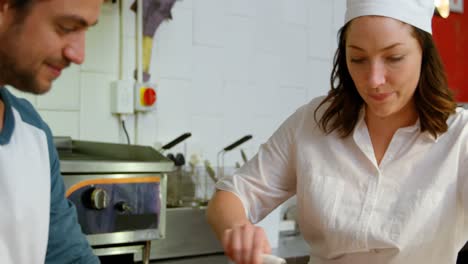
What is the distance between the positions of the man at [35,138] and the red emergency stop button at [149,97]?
986mm

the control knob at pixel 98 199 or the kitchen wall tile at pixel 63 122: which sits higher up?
the kitchen wall tile at pixel 63 122

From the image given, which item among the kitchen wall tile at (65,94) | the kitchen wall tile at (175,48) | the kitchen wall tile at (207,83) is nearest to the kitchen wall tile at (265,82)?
the kitchen wall tile at (207,83)

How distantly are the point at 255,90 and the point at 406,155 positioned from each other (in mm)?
1219

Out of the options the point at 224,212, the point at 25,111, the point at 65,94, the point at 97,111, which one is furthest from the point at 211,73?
the point at 25,111

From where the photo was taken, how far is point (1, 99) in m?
1.20

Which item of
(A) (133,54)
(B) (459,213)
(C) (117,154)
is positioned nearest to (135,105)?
(A) (133,54)

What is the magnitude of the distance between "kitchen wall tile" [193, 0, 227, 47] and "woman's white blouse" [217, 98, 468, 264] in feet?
3.17

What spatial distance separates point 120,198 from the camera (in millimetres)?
1758

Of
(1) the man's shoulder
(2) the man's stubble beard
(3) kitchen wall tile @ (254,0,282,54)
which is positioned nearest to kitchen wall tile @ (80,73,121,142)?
(3) kitchen wall tile @ (254,0,282,54)

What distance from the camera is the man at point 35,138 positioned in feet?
3.39

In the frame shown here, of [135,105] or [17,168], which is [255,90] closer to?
[135,105]

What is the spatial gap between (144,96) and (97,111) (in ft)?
0.62

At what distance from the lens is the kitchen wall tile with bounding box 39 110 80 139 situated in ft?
7.09

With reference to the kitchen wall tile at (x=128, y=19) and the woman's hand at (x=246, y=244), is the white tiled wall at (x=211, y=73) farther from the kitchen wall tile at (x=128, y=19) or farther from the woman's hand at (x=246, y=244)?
the woman's hand at (x=246, y=244)
